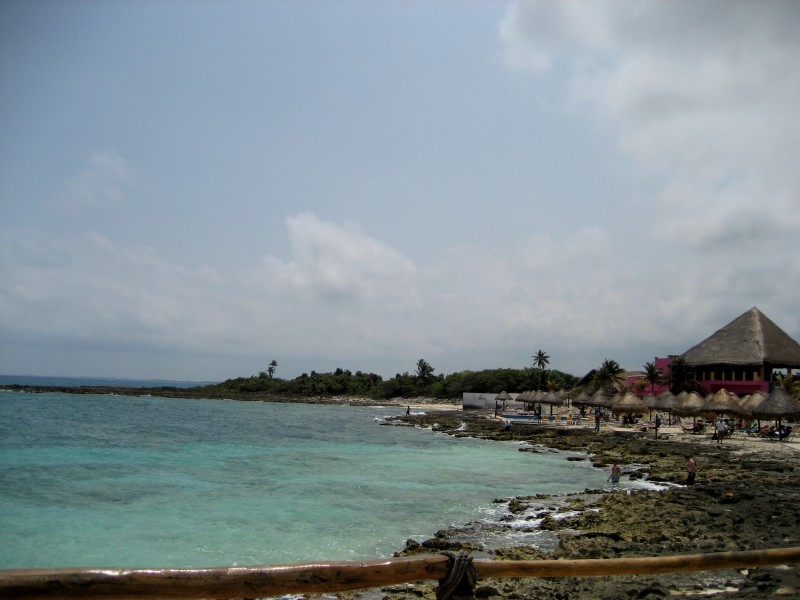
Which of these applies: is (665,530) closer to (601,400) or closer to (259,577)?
(259,577)

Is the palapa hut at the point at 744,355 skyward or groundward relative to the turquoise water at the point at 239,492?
skyward

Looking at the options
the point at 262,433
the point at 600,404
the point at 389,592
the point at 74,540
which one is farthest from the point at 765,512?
the point at 262,433

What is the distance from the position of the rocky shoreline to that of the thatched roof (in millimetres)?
19353

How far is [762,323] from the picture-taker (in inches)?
1719

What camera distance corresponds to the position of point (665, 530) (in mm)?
11688

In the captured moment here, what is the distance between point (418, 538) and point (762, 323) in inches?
1644

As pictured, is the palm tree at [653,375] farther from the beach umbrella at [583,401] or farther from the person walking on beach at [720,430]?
the person walking on beach at [720,430]

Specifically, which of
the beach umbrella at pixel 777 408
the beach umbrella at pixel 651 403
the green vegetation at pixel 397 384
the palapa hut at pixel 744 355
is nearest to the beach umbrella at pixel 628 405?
the beach umbrella at pixel 651 403

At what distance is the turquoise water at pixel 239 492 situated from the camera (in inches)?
481

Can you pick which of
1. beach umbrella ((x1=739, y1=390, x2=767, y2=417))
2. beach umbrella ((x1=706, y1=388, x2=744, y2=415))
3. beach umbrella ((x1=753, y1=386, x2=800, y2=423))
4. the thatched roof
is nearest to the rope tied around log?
beach umbrella ((x1=753, y1=386, x2=800, y2=423))

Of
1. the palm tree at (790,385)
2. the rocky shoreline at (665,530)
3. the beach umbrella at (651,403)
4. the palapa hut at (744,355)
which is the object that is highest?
the palapa hut at (744,355)

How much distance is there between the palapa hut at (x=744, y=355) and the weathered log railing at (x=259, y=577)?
44705 millimetres

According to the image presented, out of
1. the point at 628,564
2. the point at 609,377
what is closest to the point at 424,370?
the point at 609,377

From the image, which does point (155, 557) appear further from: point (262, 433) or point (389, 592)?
point (262, 433)
